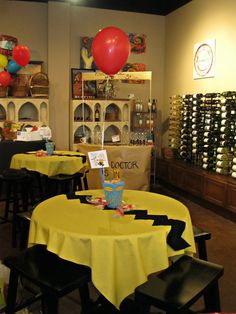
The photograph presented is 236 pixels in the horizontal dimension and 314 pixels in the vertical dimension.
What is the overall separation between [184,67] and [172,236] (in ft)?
16.3

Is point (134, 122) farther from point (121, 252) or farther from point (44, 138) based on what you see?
point (121, 252)

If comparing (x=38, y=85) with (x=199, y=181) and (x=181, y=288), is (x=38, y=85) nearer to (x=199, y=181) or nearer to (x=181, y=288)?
(x=199, y=181)

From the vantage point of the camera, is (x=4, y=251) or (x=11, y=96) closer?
(x=4, y=251)

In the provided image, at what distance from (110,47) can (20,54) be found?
3009mm

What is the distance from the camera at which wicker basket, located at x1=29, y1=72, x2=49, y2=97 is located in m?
6.04

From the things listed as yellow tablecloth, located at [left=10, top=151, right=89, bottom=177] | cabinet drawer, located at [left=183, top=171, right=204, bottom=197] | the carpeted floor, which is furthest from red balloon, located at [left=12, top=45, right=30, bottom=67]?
cabinet drawer, located at [left=183, top=171, right=204, bottom=197]

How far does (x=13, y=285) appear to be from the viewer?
2.03 meters

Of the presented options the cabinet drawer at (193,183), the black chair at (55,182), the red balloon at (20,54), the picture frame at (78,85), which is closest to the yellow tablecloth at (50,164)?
the black chair at (55,182)

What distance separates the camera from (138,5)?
6.53m

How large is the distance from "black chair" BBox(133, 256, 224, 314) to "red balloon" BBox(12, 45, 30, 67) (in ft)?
14.7

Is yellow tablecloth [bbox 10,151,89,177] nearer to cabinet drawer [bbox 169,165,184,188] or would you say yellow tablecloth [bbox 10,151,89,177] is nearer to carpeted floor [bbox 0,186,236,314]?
carpeted floor [bbox 0,186,236,314]

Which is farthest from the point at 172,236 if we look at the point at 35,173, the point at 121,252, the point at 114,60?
the point at 35,173

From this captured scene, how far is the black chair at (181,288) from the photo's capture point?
157cm

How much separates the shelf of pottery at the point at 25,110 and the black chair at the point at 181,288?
4.71 meters
